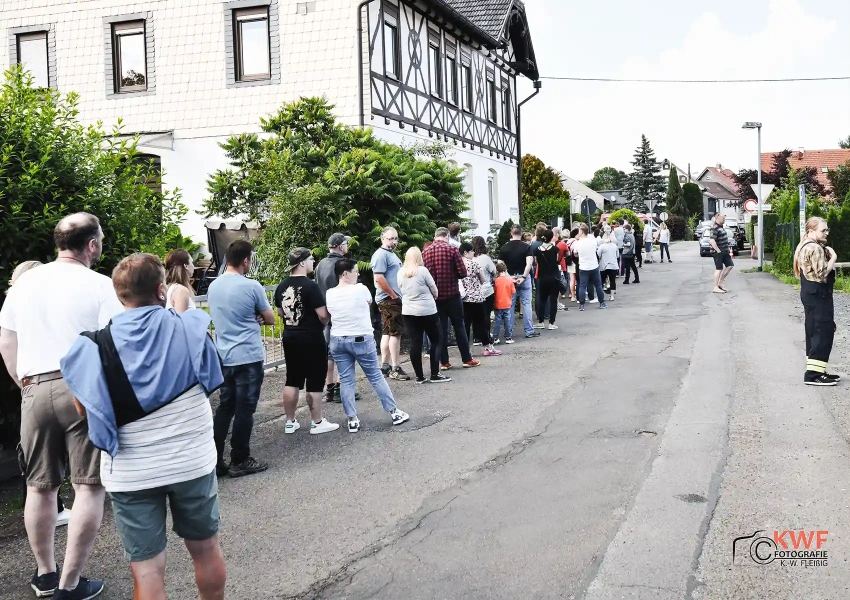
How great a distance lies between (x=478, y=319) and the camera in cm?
1291

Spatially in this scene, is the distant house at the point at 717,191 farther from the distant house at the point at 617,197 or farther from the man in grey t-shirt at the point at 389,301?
the man in grey t-shirt at the point at 389,301

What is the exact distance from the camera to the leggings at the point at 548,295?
1568 centimetres

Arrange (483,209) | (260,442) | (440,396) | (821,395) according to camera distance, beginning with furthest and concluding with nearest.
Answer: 1. (483,209)
2. (440,396)
3. (821,395)
4. (260,442)

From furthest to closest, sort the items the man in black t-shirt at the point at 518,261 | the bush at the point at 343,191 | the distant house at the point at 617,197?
the distant house at the point at 617,197, the man in black t-shirt at the point at 518,261, the bush at the point at 343,191

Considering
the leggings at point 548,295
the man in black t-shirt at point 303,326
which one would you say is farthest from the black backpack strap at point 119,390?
the leggings at point 548,295

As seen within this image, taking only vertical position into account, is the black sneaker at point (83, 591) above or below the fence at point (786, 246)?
below

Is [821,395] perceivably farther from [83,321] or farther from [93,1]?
[93,1]

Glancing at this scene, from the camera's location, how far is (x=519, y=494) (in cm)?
603

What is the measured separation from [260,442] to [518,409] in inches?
103

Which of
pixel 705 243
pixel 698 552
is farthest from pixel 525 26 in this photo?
pixel 698 552

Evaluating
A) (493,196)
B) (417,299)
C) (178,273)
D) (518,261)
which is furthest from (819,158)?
(178,273)

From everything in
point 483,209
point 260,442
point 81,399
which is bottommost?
point 260,442

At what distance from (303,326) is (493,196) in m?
22.8

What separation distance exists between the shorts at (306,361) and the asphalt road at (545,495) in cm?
56
